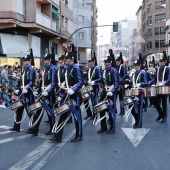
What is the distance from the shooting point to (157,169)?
570cm

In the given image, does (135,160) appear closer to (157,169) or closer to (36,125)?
(157,169)

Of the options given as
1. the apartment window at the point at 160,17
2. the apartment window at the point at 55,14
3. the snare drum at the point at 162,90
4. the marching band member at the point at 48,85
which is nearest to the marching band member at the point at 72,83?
the marching band member at the point at 48,85

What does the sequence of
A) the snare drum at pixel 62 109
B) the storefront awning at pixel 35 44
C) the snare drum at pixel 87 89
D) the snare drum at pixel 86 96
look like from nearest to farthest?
the snare drum at pixel 62 109 < the snare drum at pixel 87 89 < the snare drum at pixel 86 96 < the storefront awning at pixel 35 44

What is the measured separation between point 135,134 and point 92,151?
208 centimetres

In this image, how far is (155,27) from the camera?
81438 millimetres

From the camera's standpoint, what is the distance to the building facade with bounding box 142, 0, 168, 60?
79.1 meters

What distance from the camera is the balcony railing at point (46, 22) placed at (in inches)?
1000

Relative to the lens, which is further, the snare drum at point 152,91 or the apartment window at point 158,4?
the apartment window at point 158,4

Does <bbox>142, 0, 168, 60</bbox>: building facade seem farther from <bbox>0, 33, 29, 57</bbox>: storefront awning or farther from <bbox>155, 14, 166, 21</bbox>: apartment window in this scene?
<bbox>0, 33, 29, 57</bbox>: storefront awning

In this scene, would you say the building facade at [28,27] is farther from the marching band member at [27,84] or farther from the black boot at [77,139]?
the black boot at [77,139]

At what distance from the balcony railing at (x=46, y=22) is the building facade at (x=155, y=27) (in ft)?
160

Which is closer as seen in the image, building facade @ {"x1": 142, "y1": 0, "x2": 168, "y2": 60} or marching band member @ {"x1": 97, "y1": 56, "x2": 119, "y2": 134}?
marching band member @ {"x1": 97, "y1": 56, "x2": 119, "y2": 134}

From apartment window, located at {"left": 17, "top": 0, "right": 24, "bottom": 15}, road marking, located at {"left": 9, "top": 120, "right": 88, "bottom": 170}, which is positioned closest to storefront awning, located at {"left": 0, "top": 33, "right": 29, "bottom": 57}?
apartment window, located at {"left": 17, "top": 0, "right": 24, "bottom": 15}

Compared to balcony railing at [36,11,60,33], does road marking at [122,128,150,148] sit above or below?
below
